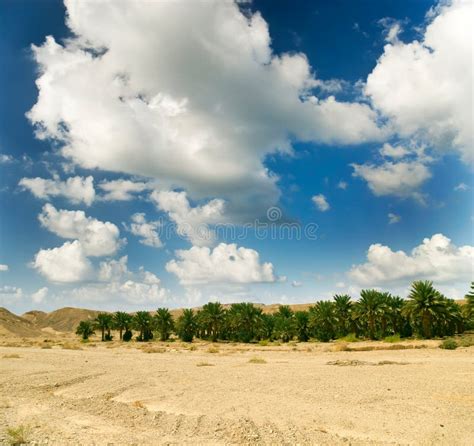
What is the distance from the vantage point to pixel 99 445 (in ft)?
28.8

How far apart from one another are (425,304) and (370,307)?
8.79m

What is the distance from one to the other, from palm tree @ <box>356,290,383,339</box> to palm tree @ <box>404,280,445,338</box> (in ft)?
18.9

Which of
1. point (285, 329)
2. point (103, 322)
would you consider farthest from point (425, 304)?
point (103, 322)

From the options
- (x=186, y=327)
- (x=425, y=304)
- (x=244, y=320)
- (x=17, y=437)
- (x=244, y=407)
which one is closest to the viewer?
(x=17, y=437)

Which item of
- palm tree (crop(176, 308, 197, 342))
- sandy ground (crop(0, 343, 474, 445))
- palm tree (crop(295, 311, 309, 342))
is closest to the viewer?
sandy ground (crop(0, 343, 474, 445))

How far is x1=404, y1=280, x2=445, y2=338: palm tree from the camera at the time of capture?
5012cm

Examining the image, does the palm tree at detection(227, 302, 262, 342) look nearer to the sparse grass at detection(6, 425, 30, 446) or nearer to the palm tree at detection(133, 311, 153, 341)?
the palm tree at detection(133, 311, 153, 341)

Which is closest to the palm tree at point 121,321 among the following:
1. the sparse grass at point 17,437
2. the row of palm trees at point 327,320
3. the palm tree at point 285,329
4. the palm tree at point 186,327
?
the row of palm trees at point 327,320

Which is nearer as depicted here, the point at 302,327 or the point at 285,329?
the point at 302,327

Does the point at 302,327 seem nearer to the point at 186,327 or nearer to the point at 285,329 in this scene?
the point at 285,329

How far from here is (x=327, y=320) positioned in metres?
61.3

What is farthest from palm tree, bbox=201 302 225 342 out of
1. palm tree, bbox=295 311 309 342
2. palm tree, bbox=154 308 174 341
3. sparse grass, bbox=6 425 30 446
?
sparse grass, bbox=6 425 30 446

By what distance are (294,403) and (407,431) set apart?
13.9 ft

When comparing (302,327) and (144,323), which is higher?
(144,323)
